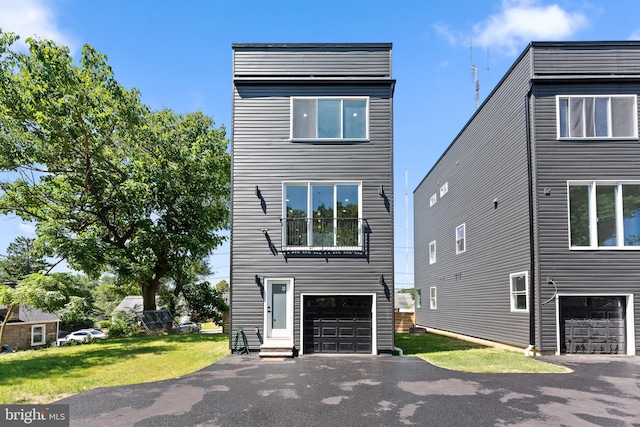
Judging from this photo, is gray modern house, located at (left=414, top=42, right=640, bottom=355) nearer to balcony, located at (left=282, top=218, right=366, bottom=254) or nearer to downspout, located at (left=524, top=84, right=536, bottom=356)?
downspout, located at (left=524, top=84, right=536, bottom=356)

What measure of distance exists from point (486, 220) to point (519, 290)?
11.1 feet

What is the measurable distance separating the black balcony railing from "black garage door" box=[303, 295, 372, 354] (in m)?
1.40

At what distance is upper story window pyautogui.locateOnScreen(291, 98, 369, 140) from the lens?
38.8ft

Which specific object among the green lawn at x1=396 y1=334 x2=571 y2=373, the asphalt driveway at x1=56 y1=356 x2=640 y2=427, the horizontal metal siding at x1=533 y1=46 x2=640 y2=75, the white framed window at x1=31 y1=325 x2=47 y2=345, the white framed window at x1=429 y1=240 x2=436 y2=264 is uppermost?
the horizontal metal siding at x1=533 y1=46 x2=640 y2=75

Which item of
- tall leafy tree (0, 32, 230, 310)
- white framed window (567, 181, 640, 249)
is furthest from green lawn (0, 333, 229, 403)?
white framed window (567, 181, 640, 249)

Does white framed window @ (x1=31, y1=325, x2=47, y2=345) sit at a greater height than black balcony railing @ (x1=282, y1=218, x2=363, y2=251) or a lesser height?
lesser

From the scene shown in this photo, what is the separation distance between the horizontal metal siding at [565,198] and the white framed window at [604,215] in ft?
0.59

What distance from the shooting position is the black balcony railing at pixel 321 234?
1143 cm

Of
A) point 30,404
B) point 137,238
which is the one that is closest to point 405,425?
point 30,404

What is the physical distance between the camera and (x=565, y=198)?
1150cm

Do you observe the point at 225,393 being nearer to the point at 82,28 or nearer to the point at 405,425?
the point at 405,425

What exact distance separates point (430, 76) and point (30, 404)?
14.3m

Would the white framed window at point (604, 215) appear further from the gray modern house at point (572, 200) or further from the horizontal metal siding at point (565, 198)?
the horizontal metal siding at point (565, 198)

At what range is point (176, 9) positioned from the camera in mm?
12273
